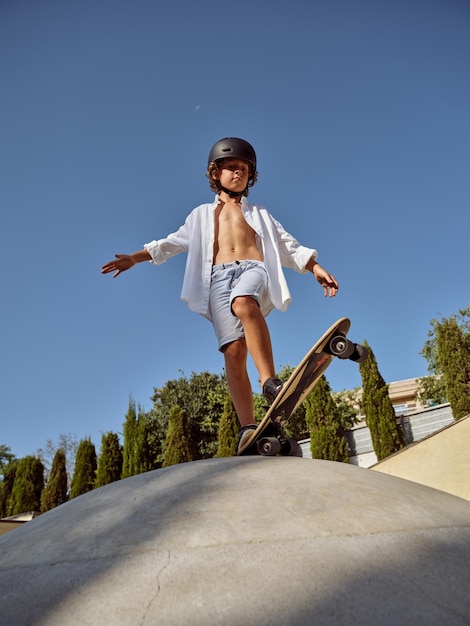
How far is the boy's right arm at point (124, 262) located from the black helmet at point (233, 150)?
1.17 metres

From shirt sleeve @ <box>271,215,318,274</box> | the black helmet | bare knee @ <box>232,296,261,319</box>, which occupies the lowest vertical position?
bare knee @ <box>232,296,261,319</box>

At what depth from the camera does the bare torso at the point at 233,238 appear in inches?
169

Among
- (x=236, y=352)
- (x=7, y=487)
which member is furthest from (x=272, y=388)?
(x=7, y=487)

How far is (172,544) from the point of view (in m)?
1.53

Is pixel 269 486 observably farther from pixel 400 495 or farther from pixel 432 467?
pixel 432 467

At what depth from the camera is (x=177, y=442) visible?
19828mm

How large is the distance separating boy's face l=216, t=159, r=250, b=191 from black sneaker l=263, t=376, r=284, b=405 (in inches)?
80.7

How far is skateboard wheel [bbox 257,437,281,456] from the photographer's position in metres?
3.21

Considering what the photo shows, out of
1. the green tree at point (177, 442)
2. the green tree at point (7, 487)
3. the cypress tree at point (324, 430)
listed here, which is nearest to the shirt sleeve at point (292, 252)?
the cypress tree at point (324, 430)

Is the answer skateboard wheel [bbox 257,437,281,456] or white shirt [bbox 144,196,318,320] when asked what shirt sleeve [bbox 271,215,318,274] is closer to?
white shirt [bbox 144,196,318,320]

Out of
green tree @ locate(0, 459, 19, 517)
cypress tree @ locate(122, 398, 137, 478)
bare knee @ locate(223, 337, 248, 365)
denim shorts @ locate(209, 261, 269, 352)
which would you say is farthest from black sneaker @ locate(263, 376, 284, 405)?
green tree @ locate(0, 459, 19, 517)

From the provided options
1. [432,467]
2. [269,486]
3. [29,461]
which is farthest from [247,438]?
[29,461]

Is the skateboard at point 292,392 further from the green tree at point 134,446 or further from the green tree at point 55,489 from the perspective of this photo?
the green tree at point 55,489

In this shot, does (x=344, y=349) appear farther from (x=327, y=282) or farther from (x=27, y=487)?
(x=27, y=487)
